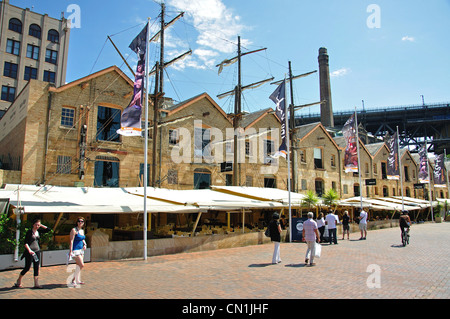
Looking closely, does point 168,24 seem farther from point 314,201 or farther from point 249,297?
point 249,297

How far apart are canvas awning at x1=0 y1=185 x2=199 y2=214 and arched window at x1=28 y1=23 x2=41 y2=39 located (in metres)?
44.2

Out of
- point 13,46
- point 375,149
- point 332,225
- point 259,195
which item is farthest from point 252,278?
point 13,46

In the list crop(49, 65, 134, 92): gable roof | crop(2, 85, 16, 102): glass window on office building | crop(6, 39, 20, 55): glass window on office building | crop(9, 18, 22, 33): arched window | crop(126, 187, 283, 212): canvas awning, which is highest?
crop(9, 18, 22, 33): arched window

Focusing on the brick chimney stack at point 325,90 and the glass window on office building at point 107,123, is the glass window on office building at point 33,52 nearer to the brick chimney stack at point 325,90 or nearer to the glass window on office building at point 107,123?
the glass window on office building at point 107,123

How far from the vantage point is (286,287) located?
26.1 ft

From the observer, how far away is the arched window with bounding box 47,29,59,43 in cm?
5072

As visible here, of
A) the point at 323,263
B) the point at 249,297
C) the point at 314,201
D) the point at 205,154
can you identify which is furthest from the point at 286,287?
the point at 205,154

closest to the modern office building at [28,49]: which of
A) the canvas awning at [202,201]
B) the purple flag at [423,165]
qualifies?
the canvas awning at [202,201]

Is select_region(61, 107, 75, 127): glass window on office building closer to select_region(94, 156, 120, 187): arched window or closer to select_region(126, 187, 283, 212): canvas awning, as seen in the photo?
select_region(94, 156, 120, 187): arched window

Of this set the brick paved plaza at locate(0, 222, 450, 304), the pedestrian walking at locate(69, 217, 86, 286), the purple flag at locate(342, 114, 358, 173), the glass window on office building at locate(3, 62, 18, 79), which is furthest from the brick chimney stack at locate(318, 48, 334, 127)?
the pedestrian walking at locate(69, 217, 86, 286)

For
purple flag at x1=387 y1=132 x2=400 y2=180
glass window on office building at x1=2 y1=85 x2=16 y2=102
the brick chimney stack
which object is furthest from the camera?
the brick chimney stack

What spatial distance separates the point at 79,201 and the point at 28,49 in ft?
151

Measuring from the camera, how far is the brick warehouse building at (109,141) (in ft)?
60.3

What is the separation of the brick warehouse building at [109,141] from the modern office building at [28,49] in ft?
88.4
